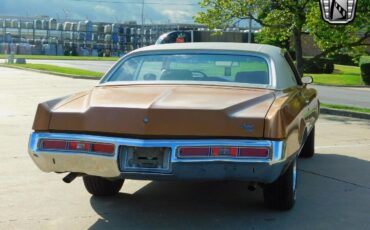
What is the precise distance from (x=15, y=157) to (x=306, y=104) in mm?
3847

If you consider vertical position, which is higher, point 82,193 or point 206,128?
point 206,128

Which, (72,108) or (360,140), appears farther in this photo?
(360,140)

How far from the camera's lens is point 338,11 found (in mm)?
14695

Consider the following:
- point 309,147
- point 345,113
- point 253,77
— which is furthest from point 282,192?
point 345,113

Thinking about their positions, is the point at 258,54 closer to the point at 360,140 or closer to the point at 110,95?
the point at 110,95

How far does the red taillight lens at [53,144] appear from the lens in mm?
4539

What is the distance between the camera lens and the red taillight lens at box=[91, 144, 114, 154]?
4.38 m

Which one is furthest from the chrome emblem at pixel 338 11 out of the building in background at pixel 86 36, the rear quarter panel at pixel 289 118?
the building in background at pixel 86 36

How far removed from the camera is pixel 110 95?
500cm

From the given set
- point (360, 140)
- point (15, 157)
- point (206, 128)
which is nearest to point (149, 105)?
point (206, 128)

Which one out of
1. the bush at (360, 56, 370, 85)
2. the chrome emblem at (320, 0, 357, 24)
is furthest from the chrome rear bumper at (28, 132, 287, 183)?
the bush at (360, 56, 370, 85)

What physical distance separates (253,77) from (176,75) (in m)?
0.76

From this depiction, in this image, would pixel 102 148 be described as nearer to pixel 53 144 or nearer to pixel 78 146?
pixel 78 146

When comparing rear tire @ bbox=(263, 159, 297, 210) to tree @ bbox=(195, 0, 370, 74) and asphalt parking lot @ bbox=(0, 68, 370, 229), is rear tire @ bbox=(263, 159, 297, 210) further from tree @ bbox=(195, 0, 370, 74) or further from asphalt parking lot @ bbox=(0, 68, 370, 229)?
tree @ bbox=(195, 0, 370, 74)
